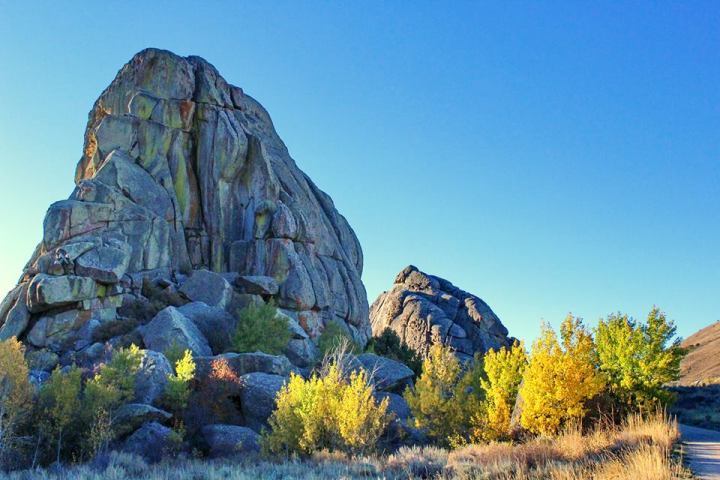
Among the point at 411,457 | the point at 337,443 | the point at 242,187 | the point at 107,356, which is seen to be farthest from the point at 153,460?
the point at 242,187

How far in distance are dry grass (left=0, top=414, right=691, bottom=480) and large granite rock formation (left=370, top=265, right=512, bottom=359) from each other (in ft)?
163

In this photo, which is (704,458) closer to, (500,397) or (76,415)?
(500,397)

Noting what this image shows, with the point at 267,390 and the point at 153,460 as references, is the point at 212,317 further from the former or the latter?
the point at 153,460

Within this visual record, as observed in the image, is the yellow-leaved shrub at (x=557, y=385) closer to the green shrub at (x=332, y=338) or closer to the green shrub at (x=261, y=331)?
the green shrub at (x=261, y=331)

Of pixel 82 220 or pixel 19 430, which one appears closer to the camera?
pixel 19 430

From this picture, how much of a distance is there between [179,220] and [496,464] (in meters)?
46.2

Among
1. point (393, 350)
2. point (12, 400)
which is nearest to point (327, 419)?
point (12, 400)

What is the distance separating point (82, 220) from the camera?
45875 millimetres

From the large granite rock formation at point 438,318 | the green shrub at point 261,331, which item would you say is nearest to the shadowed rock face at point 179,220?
the green shrub at point 261,331

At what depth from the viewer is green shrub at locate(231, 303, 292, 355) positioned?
38500mm

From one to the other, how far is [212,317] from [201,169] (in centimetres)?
2175

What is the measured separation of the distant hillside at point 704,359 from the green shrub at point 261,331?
48812 mm

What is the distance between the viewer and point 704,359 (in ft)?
266

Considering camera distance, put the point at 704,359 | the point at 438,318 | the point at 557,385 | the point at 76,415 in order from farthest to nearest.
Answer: the point at 704,359
the point at 438,318
the point at 76,415
the point at 557,385
